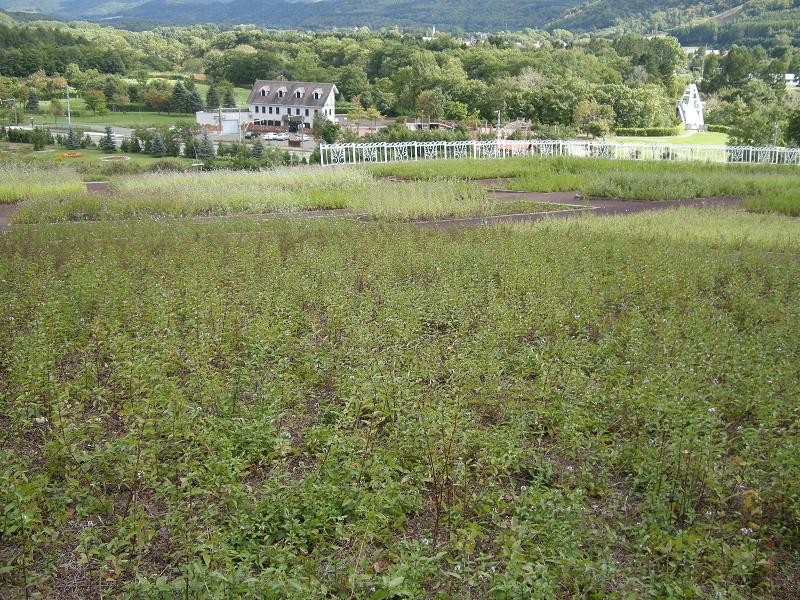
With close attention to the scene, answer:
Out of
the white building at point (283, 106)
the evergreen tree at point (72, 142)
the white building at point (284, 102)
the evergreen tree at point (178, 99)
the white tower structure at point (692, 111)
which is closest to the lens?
the evergreen tree at point (72, 142)

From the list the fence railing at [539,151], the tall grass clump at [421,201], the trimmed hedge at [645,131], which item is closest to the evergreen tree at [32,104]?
the fence railing at [539,151]

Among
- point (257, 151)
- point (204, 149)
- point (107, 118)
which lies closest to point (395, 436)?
point (257, 151)

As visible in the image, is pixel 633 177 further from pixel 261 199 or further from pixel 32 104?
pixel 32 104

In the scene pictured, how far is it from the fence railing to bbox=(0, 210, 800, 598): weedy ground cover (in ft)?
69.4

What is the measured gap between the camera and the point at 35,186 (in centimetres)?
1797

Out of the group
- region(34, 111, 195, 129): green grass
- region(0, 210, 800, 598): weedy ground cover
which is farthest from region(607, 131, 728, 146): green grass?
region(0, 210, 800, 598): weedy ground cover

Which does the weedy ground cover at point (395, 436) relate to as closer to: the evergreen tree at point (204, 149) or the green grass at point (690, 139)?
the evergreen tree at point (204, 149)

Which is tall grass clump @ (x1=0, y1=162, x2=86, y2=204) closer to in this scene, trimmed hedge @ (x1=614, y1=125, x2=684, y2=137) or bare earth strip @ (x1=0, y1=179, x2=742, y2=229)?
bare earth strip @ (x1=0, y1=179, x2=742, y2=229)

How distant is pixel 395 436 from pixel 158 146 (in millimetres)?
34960

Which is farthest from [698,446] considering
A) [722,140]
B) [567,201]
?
[722,140]

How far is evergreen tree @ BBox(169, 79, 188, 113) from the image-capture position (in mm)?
61906

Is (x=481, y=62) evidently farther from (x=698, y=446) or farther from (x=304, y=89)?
(x=698, y=446)

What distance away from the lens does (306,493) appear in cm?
405

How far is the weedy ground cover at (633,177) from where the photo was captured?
18469mm
